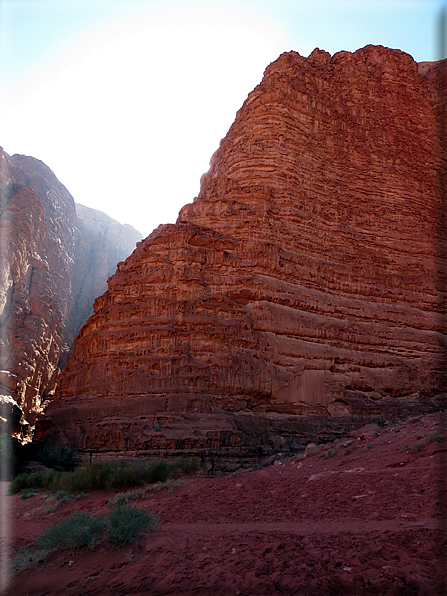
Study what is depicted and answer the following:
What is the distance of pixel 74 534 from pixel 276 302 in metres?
20.2

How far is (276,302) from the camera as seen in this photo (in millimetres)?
26875

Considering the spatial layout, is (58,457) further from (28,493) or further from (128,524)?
(128,524)

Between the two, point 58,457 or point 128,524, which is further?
point 58,457

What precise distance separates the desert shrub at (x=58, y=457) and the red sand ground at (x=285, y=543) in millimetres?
9643

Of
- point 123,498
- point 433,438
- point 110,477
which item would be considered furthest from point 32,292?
point 433,438

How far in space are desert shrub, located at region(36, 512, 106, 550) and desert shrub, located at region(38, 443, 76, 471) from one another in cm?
1342

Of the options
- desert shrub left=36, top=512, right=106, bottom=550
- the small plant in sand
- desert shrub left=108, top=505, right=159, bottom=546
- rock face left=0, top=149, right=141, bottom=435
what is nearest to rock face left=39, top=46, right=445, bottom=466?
the small plant in sand

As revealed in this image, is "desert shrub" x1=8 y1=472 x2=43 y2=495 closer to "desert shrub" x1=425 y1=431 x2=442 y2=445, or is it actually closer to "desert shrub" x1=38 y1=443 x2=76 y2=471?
"desert shrub" x1=38 y1=443 x2=76 y2=471

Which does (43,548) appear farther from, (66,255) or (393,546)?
(66,255)

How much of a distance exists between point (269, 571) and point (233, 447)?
45.3 ft

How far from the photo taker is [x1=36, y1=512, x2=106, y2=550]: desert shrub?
7.80 meters

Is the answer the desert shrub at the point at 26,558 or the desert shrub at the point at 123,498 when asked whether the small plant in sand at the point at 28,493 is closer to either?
the desert shrub at the point at 123,498

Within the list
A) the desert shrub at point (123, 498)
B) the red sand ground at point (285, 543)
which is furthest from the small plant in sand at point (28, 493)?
the desert shrub at point (123, 498)

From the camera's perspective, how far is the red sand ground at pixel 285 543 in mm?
5895
